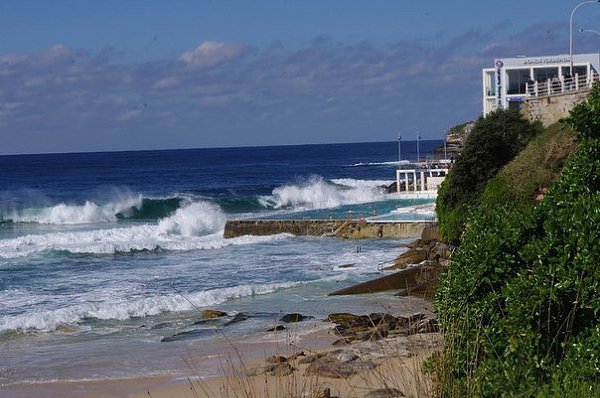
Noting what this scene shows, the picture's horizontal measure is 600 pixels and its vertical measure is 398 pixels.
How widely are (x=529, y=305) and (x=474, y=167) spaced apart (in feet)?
71.3

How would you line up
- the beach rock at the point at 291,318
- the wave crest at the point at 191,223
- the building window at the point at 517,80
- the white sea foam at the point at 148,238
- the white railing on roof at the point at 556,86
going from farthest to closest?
the building window at the point at 517,80 → the wave crest at the point at 191,223 → the white sea foam at the point at 148,238 → the white railing on roof at the point at 556,86 → the beach rock at the point at 291,318

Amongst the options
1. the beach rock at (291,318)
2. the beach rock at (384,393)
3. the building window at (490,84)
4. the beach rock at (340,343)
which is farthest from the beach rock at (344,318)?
the building window at (490,84)

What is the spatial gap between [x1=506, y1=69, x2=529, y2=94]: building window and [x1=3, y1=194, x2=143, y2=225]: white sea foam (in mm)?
24867

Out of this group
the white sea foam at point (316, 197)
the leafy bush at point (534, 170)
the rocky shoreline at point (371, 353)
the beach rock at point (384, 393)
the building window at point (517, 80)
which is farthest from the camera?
the white sea foam at point (316, 197)

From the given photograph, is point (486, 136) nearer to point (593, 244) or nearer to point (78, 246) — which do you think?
point (78, 246)

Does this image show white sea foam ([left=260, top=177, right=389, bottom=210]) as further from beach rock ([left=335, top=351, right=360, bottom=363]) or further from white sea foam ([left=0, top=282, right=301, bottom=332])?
beach rock ([left=335, top=351, right=360, bottom=363])

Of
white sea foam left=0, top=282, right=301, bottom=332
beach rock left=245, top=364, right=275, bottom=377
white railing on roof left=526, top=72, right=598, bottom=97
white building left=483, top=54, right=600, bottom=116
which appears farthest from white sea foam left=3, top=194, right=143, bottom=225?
beach rock left=245, top=364, right=275, bottom=377

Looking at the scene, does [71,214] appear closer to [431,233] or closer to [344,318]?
[431,233]

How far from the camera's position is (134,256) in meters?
35.4

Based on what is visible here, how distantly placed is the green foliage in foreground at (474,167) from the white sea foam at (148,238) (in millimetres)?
11349

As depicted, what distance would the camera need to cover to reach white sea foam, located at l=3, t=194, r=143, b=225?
57906 mm

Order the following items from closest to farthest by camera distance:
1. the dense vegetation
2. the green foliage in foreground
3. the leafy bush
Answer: the dense vegetation < the leafy bush < the green foliage in foreground

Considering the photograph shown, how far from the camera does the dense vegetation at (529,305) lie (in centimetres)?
729

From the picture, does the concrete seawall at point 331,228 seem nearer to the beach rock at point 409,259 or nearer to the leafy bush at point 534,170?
the beach rock at point 409,259
